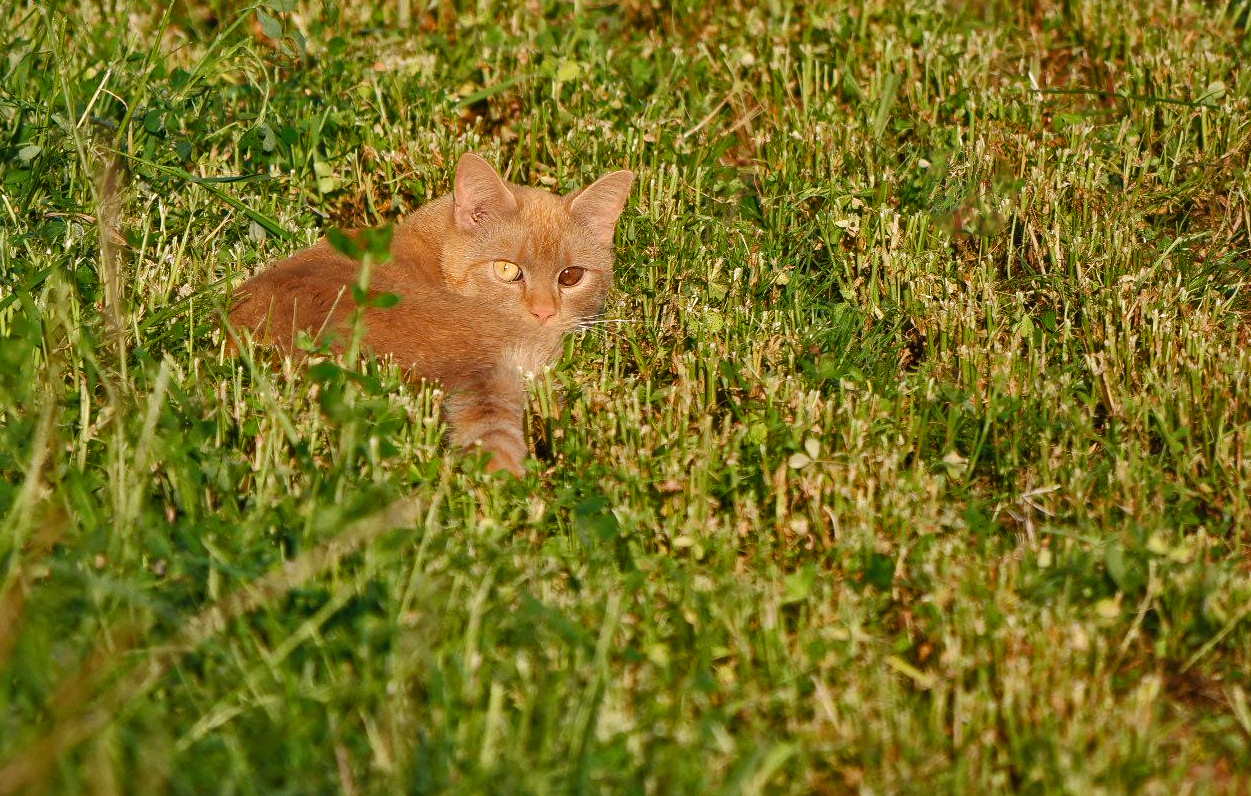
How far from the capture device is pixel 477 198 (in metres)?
4.36

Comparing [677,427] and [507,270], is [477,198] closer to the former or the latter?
[507,270]

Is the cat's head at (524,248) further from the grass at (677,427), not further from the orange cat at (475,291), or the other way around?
the grass at (677,427)

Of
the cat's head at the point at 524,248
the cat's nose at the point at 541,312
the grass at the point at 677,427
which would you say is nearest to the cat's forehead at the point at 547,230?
the cat's head at the point at 524,248

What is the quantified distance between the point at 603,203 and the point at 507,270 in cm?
44

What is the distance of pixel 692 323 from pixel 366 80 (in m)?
2.02

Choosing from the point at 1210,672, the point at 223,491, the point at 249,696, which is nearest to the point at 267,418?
the point at 223,491

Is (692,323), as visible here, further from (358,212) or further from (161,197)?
(161,197)

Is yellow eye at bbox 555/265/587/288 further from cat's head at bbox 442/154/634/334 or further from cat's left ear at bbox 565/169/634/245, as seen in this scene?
cat's left ear at bbox 565/169/634/245

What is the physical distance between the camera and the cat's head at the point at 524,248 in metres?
4.31

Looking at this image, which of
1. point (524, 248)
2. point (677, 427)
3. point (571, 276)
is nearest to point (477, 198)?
point (524, 248)

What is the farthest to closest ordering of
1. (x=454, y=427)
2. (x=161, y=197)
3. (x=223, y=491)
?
(x=161, y=197) < (x=454, y=427) < (x=223, y=491)

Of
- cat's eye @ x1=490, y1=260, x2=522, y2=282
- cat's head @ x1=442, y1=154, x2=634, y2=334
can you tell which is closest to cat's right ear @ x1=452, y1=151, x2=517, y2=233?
cat's head @ x1=442, y1=154, x2=634, y2=334

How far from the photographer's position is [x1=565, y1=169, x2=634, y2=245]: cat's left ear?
14.5 feet

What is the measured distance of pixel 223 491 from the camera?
2.96 metres
